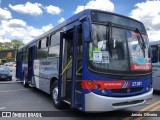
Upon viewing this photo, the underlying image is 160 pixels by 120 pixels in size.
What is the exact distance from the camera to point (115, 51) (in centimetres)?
637

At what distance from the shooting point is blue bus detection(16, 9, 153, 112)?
6.01 metres

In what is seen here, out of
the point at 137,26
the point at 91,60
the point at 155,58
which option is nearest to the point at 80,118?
the point at 91,60

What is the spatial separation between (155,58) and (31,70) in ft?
22.6

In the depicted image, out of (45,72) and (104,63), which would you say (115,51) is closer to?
(104,63)

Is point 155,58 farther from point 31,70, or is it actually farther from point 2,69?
point 2,69

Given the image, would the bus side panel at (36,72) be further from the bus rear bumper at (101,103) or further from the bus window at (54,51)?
the bus rear bumper at (101,103)

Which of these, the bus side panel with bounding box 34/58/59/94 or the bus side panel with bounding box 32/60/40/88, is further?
the bus side panel with bounding box 32/60/40/88

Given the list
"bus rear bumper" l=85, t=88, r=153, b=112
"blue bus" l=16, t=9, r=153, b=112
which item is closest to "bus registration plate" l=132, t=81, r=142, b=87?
"blue bus" l=16, t=9, r=153, b=112

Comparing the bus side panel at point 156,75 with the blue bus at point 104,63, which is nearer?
the blue bus at point 104,63

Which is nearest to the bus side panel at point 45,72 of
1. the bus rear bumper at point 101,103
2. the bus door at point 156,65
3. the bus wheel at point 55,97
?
the bus wheel at point 55,97

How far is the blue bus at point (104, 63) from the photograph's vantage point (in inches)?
237

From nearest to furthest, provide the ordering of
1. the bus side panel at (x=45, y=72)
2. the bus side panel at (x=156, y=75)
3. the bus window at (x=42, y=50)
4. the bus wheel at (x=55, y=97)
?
the bus wheel at (x=55, y=97)
the bus side panel at (x=45, y=72)
the bus window at (x=42, y=50)
the bus side panel at (x=156, y=75)

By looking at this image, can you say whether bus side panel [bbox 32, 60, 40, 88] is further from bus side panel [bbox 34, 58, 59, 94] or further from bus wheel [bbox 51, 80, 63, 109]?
bus wheel [bbox 51, 80, 63, 109]

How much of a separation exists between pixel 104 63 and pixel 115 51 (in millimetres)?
540
